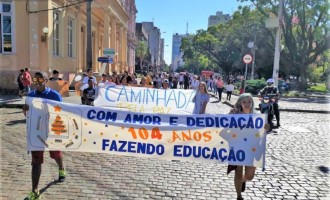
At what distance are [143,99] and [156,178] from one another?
19.6 feet

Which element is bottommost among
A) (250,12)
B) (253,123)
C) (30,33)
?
(253,123)

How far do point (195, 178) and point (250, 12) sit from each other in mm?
40235

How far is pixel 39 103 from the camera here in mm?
5449

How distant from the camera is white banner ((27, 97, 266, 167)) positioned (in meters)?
5.19

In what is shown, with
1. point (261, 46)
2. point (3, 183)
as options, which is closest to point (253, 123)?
point (3, 183)

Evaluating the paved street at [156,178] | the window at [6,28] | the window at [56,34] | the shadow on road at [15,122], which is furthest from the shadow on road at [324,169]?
the window at [56,34]

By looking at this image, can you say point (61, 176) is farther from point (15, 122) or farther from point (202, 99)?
point (15, 122)

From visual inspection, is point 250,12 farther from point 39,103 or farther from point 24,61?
point 39,103

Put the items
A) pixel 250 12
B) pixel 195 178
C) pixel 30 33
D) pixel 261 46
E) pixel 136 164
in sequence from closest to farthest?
pixel 195 178, pixel 136 164, pixel 30 33, pixel 250 12, pixel 261 46

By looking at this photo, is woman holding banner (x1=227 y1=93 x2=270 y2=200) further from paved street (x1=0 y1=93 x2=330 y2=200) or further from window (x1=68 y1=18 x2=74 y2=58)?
window (x1=68 y1=18 x2=74 y2=58)

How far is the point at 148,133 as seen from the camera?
5410 millimetres

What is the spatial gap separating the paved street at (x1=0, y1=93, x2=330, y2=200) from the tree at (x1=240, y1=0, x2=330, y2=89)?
30.8 metres

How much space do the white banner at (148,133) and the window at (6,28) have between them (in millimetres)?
17069

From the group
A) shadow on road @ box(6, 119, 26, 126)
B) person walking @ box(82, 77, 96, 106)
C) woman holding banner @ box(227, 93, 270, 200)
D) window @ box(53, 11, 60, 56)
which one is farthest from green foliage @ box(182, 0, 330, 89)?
woman holding banner @ box(227, 93, 270, 200)
